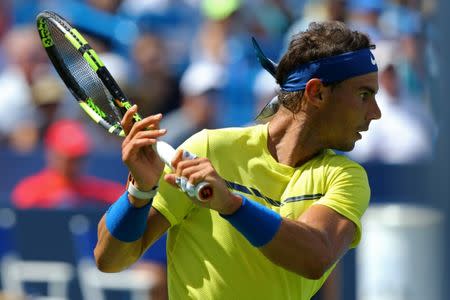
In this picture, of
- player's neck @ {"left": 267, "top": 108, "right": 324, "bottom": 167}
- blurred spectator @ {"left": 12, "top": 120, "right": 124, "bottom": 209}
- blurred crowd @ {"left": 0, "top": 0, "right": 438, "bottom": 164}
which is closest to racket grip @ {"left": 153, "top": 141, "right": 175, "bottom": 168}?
player's neck @ {"left": 267, "top": 108, "right": 324, "bottom": 167}

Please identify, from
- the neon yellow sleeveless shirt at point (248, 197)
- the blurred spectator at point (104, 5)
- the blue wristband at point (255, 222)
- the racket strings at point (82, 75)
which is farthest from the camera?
the blurred spectator at point (104, 5)

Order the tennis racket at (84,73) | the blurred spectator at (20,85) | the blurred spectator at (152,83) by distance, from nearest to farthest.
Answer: the tennis racket at (84,73) → the blurred spectator at (20,85) → the blurred spectator at (152,83)

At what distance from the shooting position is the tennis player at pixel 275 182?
3676 mm

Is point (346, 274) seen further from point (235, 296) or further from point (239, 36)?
point (235, 296)

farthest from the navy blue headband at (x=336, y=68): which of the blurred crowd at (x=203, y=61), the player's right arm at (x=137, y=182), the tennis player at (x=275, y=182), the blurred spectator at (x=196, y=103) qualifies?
the blurred crowd at (x=203, y=61)

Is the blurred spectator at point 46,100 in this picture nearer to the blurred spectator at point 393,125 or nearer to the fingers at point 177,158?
the blurred spectator at point 393,125

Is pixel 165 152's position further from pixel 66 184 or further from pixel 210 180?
pixel 66 184

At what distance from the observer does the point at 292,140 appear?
12.8 ft

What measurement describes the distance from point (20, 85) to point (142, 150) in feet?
19.9

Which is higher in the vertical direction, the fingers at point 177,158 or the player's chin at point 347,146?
the fingers at point 177,158

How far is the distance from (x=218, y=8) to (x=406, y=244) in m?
2.74

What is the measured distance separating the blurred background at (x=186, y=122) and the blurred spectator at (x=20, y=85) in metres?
0.01

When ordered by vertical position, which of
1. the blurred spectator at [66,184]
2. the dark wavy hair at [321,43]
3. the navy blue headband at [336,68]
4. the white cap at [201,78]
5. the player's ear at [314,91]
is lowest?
the blurred spectator at [66,184]

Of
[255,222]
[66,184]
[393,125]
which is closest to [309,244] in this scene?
[255,222]
